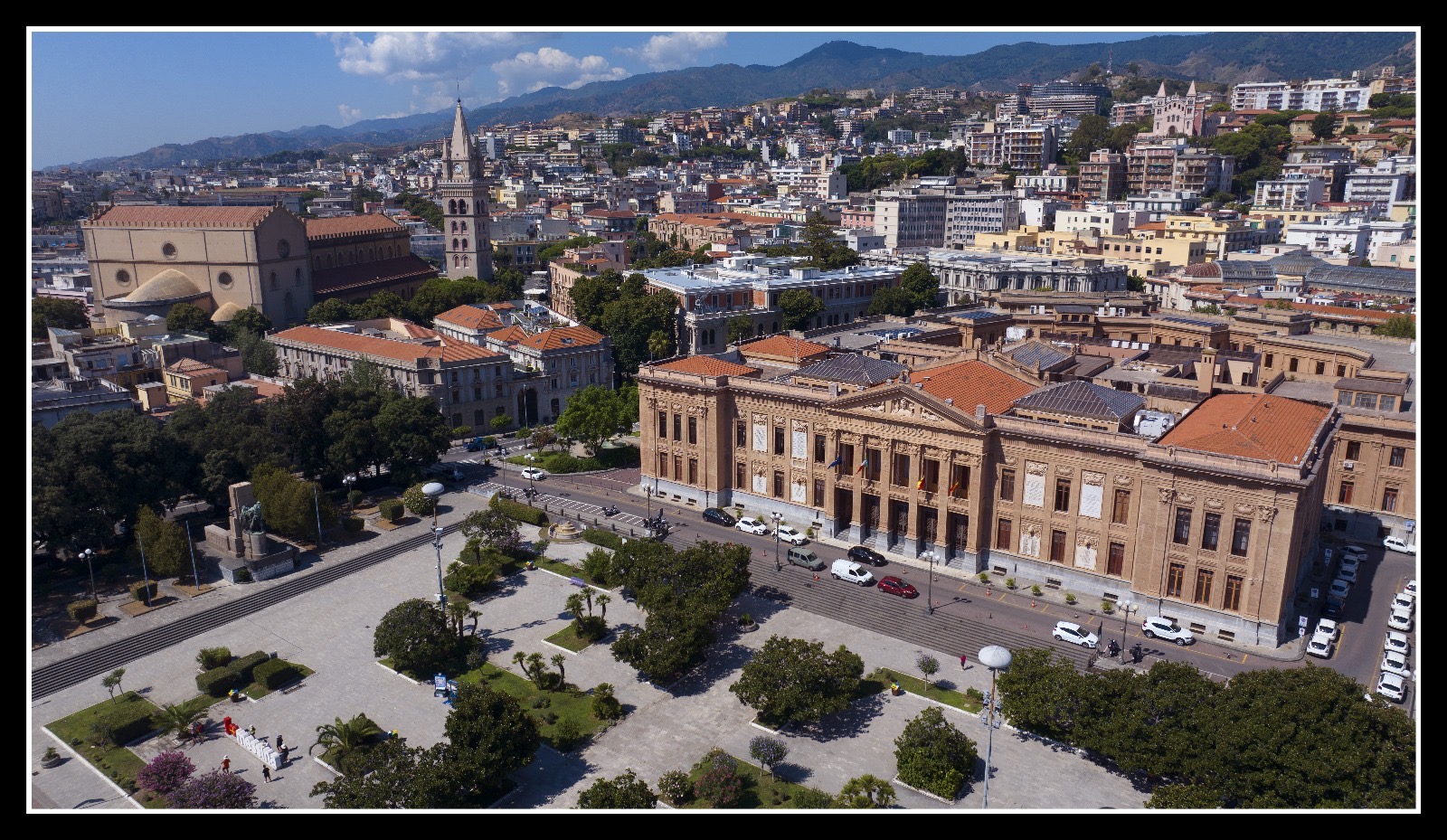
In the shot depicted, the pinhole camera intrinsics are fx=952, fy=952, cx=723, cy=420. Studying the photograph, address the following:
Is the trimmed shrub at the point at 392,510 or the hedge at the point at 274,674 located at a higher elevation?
the trimmed shrub at the point at 392,510

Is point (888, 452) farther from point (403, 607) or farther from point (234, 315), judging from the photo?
point (234, 315)

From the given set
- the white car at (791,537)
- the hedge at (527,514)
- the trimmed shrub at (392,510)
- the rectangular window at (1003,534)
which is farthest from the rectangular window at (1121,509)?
the trimmed shrub at (392,510)

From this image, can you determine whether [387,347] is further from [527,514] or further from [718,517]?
[718,517]

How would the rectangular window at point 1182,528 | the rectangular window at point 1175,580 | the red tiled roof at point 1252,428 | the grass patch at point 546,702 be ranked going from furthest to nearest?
1. the rectangular window at point 1175,580
2. the rectangular window at point 1182,528
3. the red tiled roof at point 1252,428
4. the grass patch at point 546,702

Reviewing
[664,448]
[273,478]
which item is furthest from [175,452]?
[664,448]

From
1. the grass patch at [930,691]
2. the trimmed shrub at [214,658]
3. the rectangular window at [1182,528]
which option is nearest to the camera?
the grass patch at [930,691]

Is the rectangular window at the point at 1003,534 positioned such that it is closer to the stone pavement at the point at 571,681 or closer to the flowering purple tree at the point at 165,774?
the stone pavement at the point at 571,681

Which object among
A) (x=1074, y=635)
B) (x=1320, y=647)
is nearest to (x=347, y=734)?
(x=1074, y=635)

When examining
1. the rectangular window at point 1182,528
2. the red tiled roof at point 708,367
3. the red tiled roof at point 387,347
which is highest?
the red tiled roof at point 708,367
